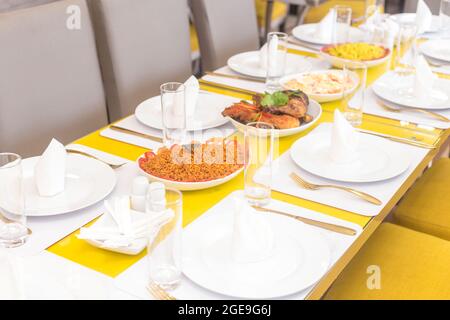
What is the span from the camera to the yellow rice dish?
217cm

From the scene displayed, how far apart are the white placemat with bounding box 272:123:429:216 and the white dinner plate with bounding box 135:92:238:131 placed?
0.27 meters

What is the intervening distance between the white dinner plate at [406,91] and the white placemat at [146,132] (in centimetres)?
54

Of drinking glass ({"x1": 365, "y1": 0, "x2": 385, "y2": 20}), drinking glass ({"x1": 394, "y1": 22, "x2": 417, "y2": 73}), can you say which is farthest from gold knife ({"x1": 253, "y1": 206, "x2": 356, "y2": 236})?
drinking glass ({"x1": 365, "y1": 0, "x2": 385, "y2": 20})

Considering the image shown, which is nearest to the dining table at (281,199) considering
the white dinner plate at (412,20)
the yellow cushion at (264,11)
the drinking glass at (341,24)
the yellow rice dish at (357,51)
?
the yellow rice dish at (357,51)

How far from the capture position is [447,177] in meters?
2.01

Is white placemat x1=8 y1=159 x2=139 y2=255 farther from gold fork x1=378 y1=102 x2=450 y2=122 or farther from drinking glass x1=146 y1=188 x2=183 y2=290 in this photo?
gold fork x1=378 y1=102 x2=450 y2=122

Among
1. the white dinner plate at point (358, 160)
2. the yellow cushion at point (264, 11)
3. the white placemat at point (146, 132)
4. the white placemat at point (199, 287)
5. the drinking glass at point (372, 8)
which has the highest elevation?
the drinking glass at point (372, 8)

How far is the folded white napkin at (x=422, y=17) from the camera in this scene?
2510mm

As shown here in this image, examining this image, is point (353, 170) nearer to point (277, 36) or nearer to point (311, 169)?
point (311, 169)

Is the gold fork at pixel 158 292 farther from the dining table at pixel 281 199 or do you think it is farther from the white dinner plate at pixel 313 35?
the white dinner plate at pixel 313 35

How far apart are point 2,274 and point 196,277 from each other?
34 centimetres

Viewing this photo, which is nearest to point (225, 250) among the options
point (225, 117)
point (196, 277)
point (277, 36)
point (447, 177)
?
point (196, 277)

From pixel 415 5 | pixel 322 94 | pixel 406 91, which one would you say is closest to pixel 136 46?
pixel 322 94

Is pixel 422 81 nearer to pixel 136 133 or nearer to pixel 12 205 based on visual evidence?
pixel 136 133
